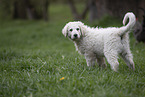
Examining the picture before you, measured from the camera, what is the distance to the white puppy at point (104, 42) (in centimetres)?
394

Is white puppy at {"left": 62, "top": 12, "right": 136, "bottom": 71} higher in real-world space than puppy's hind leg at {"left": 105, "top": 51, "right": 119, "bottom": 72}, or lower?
higher

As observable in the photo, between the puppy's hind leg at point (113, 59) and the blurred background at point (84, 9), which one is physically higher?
the blurred background at point (84, 9)

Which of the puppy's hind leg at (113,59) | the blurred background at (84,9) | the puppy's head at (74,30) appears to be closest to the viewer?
the puppy's hind leg at (113,59)

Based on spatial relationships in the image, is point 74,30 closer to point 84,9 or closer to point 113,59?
point 113,59

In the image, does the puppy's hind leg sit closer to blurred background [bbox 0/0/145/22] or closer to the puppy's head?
the puppy's head

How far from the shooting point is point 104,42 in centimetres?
410

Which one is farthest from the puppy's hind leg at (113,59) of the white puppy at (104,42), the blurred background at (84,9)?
the blurred background at (84,9)

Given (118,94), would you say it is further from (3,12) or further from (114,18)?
(3,12)

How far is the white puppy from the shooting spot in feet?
12.9

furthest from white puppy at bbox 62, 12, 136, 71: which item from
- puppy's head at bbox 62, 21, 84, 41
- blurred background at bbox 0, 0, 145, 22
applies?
blurred background at bbox 0, 0, 145, 22

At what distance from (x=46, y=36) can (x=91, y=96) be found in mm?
11592

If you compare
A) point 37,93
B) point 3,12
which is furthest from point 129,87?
point 3,12

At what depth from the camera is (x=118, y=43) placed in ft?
12.9

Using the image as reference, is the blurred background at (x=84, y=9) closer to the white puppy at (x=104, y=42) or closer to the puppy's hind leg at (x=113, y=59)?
the white puppy at (x=104, y=42)
